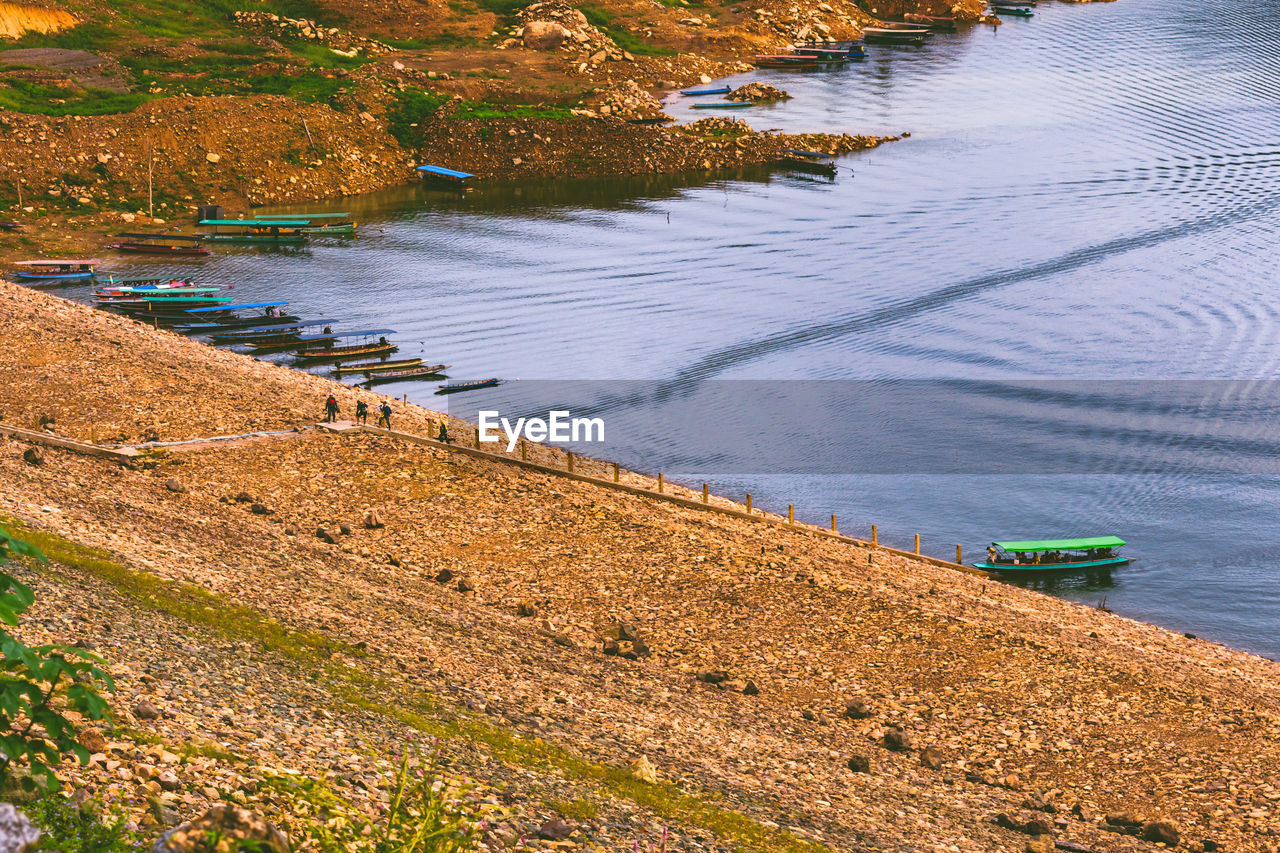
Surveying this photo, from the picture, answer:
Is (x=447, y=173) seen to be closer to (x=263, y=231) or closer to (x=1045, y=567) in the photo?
(x=263, y=231)

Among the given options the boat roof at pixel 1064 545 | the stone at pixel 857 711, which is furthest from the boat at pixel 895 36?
the stone at pixel 857 711

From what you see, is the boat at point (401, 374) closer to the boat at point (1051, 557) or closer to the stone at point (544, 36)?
the boat at point (1051, 557)

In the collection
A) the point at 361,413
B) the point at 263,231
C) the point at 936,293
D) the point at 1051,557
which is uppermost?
the point at 263,231

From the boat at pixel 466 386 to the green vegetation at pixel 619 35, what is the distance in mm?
97432

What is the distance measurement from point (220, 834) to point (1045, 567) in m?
42.8

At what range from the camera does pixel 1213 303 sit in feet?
276

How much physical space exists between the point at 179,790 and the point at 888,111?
140209 millimetres

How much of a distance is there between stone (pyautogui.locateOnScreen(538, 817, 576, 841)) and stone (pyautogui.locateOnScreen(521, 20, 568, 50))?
137 meters

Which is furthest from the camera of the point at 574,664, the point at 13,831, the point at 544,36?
the point at 544,36

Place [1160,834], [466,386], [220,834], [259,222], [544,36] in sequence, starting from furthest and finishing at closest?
[544,36] → [259,222] → [466,386] → [1160,834] → [220,834]

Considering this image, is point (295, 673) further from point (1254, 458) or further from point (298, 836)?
point (1254, 458)

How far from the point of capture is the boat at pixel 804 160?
12331 centimetres

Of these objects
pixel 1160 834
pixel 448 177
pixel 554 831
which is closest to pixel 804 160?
pixel 448 177

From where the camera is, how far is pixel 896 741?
3139 cm
